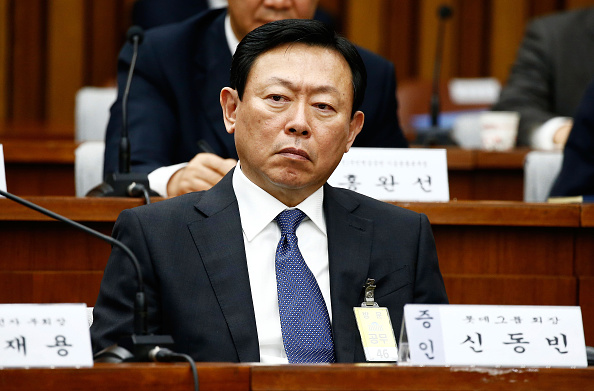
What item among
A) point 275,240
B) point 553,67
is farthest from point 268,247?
point 553,67

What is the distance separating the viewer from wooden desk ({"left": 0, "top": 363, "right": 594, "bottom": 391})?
1.12 metres

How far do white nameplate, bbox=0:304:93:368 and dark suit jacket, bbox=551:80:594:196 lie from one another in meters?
1.81

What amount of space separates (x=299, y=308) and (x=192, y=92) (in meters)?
1.19

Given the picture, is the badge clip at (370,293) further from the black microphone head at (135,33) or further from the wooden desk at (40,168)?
the wooden desk at (40,168)

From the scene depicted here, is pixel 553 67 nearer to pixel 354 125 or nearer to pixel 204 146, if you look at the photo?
pixel 204 146

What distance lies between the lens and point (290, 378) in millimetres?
1146

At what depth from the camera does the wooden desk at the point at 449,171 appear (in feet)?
10.0

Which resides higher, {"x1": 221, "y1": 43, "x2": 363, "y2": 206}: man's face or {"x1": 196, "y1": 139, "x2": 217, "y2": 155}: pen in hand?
{"x1": 221, "y1": 43, "x2": 363, "y2": 206}: man's face

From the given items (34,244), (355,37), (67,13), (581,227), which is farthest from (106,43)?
(581,227)

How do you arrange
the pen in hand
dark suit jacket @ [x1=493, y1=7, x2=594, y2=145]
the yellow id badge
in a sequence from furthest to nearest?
dark suit jacket @ [x1=493, y1=7, x2=594, y2=145]
the pen in hand
the yellow id badge

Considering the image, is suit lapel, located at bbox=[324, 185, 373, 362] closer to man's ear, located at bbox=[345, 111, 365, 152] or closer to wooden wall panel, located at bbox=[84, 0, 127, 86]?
man's ear, located at bbox=[345, 111, 365, 152]

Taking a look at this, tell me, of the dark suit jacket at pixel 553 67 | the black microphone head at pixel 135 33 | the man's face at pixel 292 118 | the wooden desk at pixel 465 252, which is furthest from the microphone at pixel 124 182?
the dark suit jacket at pixel 553 67

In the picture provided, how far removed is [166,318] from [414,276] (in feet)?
1.54

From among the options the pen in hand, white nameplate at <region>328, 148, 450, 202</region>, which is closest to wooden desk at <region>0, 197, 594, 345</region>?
white nameplate at <region>328, 148, 450, 202</region>
